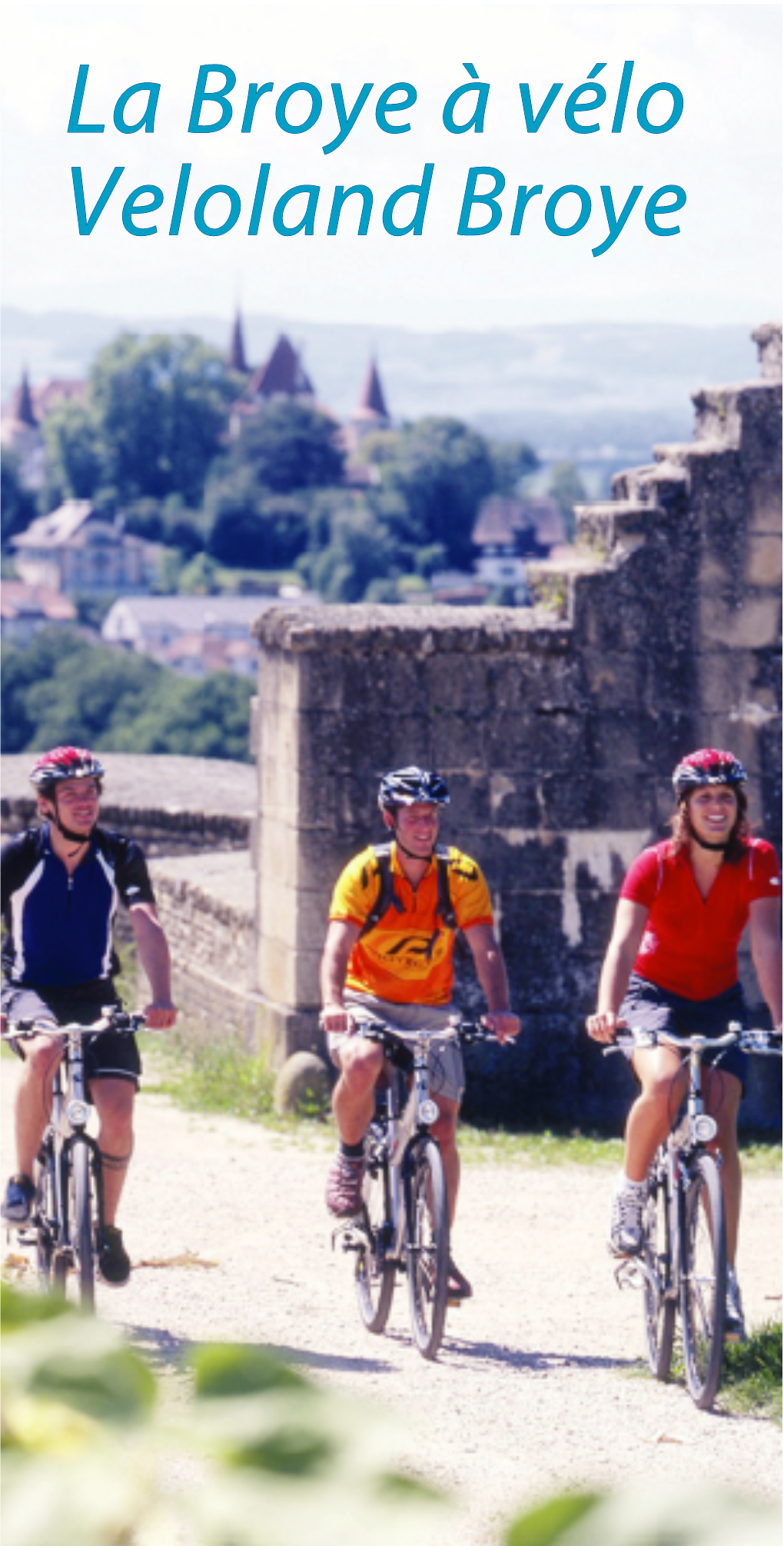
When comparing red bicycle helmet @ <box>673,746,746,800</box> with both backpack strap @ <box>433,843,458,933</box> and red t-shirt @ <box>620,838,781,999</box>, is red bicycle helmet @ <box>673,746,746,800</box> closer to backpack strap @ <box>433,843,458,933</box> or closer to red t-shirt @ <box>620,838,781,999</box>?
red t-shirt @ <box>620,838,781,999</box>

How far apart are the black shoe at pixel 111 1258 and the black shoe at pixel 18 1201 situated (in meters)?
0.26

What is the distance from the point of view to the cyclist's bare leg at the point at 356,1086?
22.2 ft

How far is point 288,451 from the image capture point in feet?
438

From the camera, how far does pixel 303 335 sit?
163375 millimetres

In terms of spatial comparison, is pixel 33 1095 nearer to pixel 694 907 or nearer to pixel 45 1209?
Result: pixel 45 1209

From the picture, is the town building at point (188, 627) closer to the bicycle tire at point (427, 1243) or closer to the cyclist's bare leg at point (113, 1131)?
the bicycle tire at point (427, 1243)

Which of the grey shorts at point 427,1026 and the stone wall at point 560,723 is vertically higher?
the stone wall at point 560,723

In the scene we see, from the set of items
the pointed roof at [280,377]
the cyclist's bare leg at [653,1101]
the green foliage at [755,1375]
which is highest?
the pointed roof at [280,377]

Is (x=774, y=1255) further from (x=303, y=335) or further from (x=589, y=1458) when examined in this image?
(x=303, y=335)

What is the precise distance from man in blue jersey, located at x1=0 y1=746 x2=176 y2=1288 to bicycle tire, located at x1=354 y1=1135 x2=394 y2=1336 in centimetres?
75

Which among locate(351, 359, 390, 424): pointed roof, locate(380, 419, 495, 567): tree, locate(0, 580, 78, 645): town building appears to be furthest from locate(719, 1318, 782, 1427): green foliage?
locate(351, 359, 390, 424): pointed roof

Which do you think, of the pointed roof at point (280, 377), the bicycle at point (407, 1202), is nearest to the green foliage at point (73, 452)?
the pointed roof at point (280, 377)

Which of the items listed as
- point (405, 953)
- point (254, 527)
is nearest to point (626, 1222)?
point (405, 953)

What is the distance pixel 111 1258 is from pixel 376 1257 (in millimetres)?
810
